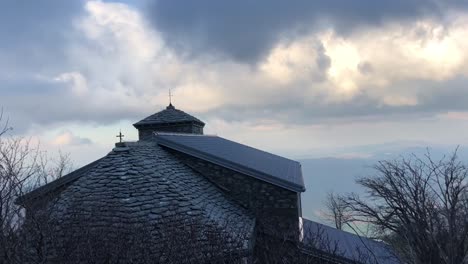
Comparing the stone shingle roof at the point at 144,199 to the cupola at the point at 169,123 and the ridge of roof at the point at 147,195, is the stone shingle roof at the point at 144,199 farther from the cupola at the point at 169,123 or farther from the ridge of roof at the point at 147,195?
the cupola at the point at 169,123

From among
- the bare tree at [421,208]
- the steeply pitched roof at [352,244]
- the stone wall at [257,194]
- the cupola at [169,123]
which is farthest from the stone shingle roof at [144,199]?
the cupola at [169,123]

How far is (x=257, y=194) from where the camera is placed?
13539 mm

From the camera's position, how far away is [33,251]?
25.7ft

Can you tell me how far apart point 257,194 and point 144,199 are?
4.26 meters

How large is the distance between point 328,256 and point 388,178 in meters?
9.69

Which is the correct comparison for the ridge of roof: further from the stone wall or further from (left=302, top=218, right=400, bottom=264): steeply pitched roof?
(left=302, top=218, right=400, bottom=264): steeply pitched roof

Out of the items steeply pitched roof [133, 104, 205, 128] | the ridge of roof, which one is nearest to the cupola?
steeply pitched roof [133, 104, 205, 128]

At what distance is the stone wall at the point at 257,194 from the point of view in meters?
13.2

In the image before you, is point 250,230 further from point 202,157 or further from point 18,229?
point 18,229

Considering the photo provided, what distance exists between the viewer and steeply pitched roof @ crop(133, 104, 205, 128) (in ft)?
77.9

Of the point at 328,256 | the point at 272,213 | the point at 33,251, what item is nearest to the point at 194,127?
the point at 272,213

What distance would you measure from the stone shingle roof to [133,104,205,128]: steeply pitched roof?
1033 cm

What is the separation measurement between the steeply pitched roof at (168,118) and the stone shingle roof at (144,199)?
10.3 m

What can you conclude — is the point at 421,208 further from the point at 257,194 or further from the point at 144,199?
the point at 144,199
